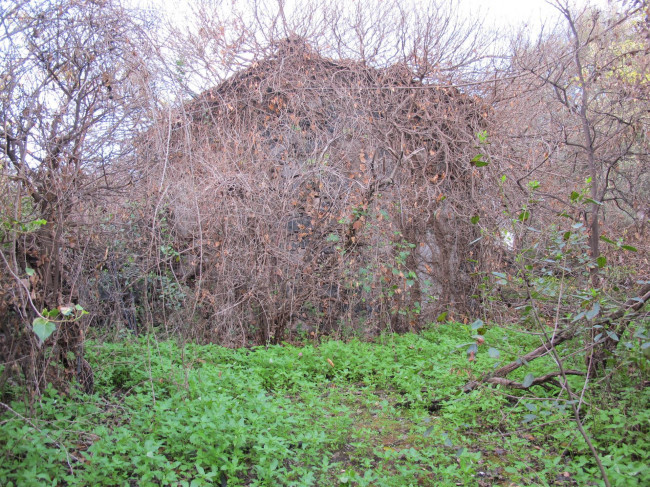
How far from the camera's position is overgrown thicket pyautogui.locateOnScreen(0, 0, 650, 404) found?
339cm

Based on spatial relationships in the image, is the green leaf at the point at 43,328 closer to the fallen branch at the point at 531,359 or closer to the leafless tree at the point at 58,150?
the leafless tree at the point at 58,150

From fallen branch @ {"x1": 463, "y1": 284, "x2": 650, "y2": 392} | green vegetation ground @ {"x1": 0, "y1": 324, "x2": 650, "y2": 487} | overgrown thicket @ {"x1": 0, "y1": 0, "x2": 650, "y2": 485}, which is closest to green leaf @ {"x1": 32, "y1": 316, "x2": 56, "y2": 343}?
overgrown thicket @ {"x1": 0, "y1": 0, "x2": 650, "y2": 485}

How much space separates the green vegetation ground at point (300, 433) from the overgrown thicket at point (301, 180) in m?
0.44

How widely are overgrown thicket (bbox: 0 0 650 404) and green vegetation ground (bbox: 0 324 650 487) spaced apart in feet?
1.45

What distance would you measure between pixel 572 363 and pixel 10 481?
4.45m

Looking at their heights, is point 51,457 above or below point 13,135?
below

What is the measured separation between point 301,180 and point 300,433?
3.80 m

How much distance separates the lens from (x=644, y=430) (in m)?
3.13

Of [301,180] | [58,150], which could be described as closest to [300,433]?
[58,150]

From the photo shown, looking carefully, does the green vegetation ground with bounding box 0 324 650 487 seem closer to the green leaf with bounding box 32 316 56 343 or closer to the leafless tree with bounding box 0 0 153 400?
the leafless tree with bounding box 0 0 153 400

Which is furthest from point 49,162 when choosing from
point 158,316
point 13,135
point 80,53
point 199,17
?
point 199,17

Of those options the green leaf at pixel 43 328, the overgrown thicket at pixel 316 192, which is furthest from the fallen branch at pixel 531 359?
the green leaf at pixel 43 328

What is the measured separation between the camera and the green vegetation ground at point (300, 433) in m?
2.75

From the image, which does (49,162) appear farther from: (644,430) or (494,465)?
(644,430)
